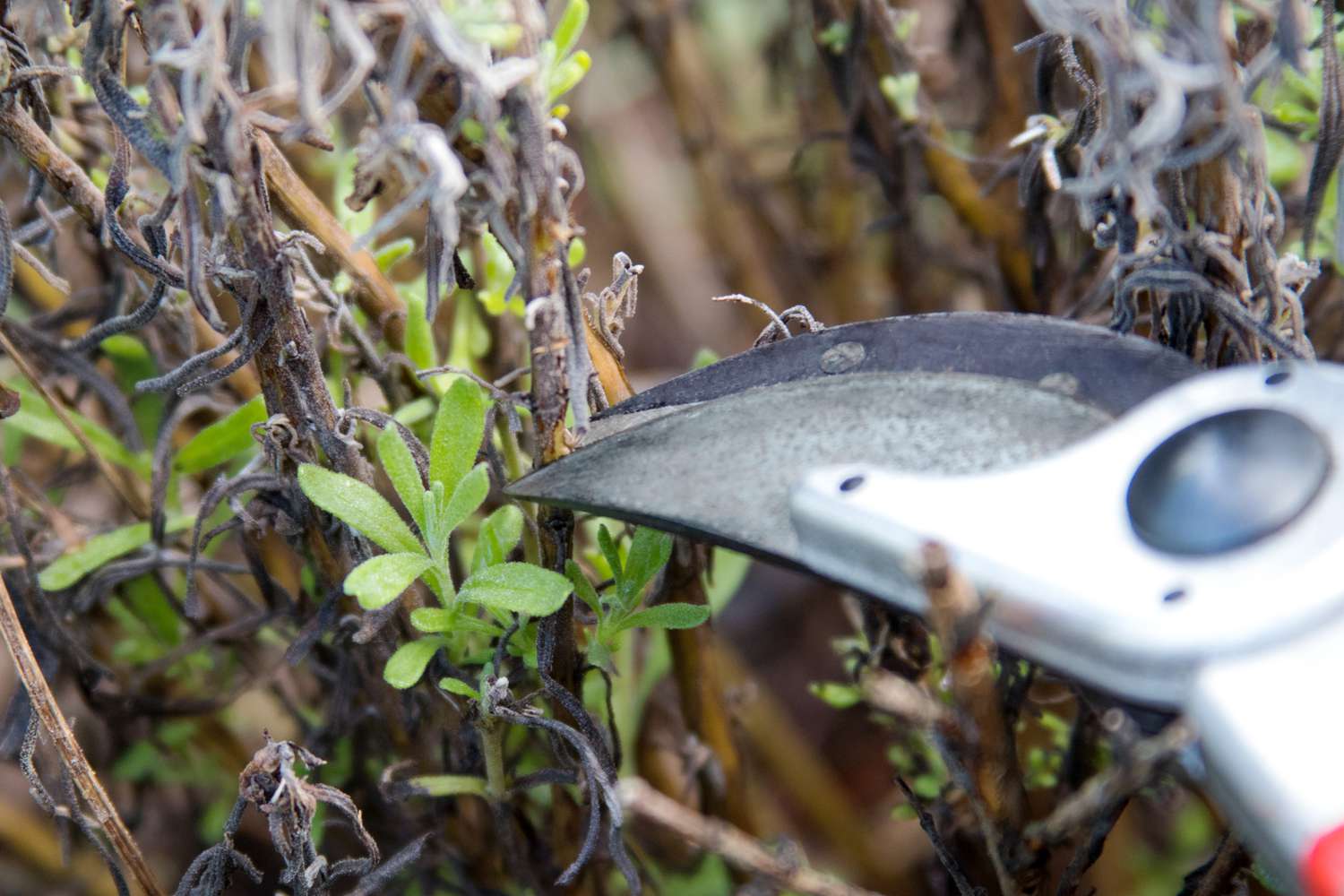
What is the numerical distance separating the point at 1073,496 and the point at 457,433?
0.26 m

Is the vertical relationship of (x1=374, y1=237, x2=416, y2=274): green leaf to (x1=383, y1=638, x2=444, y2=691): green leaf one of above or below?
above

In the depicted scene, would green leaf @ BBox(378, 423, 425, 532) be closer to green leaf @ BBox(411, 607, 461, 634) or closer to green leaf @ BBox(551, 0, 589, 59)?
green leaf @ BBox(411, 607, 461, 634)

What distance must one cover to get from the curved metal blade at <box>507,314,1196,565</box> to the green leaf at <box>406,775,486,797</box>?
0.19 metres

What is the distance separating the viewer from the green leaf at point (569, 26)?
0.49 meters

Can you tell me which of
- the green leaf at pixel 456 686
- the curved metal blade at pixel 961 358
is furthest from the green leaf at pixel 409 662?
the curved metal blade at pixel 961 358

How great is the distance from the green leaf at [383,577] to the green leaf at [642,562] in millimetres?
87

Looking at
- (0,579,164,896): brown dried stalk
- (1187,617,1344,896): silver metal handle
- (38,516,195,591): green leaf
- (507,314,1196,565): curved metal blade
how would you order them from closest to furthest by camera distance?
(1187,617,1344,896): silver metal handle → (507,314,1196,565): curved metal blade → (0,579,164,896): brown dried stalk → (38,516,195,591): green leaf

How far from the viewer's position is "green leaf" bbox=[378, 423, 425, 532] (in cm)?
52

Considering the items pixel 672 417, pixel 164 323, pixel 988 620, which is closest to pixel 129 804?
pixel 164 323

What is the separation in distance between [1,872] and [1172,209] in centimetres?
99

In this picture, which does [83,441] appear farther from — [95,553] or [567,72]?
[567,72]

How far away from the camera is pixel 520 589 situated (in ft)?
1.64

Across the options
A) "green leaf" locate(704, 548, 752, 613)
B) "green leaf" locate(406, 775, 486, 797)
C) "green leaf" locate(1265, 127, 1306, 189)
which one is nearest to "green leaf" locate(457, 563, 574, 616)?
"green leaf" locate(406, 775, 486, 797)

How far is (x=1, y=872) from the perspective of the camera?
971 millimetres
